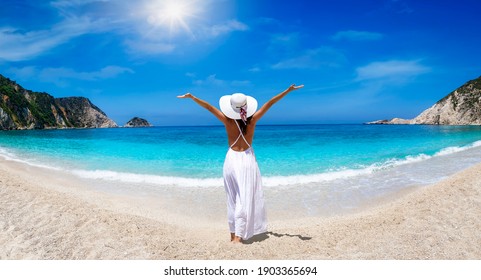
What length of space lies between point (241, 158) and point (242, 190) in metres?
0.46

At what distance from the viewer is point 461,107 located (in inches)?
3878

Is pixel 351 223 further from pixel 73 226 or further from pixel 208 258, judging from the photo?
pixel 73 226

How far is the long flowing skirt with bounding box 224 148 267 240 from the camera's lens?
195 inches

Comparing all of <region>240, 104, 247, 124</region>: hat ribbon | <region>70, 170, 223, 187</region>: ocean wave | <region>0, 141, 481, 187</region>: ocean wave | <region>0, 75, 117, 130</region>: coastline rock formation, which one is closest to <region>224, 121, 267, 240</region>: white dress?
<region>240, 104, 247, 124</region>: hat ribbon

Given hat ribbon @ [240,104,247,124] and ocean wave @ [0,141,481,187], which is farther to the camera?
ocean wave @ [0,141,481,187]

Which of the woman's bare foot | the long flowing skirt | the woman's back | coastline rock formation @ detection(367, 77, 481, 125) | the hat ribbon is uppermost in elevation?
coastline rock formation @ detection(367, 77, 481, 125)

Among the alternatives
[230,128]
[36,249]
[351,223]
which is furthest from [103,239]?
[351,223]

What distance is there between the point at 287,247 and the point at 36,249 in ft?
11.6

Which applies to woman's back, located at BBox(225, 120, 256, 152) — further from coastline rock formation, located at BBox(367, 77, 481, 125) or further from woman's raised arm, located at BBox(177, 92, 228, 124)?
coastline rock formation, located at BBox(367, 77, 481, 125)

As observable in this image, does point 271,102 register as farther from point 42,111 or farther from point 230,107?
point 42,111

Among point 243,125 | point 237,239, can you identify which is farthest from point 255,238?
point 243,125

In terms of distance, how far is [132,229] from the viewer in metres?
5.46

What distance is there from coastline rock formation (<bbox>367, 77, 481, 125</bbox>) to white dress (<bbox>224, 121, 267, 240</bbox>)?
A: 10854cm

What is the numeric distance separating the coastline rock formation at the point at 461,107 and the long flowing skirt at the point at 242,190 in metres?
109
